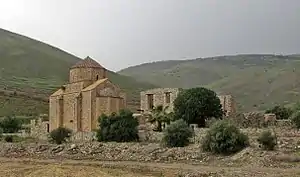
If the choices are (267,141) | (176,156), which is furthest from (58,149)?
(267,141)

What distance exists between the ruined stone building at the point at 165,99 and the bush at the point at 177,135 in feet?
41.8

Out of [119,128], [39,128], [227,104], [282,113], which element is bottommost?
[39,128]

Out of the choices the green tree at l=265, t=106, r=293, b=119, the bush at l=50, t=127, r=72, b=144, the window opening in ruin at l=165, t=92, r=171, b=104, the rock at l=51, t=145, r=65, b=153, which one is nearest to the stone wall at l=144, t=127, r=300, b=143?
the rock at l=51, t=145, r=65, b=153

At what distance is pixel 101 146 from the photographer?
37.4 m

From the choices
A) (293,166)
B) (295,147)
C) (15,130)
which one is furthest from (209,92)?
(15,130)

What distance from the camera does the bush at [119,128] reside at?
39.7m

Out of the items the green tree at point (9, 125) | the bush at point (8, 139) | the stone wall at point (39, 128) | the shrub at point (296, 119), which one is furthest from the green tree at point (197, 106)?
the green tree at point (9, 125)

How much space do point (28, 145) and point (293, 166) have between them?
77.7 ft

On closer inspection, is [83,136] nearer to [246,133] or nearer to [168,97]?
[168,97]

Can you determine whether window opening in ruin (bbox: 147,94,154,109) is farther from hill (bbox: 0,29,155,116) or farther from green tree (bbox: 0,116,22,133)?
hill (bbox: 0,29,155,116)

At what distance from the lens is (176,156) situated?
3161 cm

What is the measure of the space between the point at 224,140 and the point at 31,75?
10757cm

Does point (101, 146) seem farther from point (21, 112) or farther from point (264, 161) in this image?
point (21, 112)

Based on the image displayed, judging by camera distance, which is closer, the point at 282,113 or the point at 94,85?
the point at 282,113
